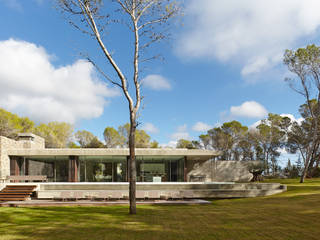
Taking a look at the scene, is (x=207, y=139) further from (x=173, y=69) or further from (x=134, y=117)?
(x=134, y=117)

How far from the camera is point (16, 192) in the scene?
55.0ft

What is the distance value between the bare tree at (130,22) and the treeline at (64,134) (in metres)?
32.4

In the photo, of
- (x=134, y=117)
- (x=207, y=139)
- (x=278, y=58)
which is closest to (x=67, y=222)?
(x=134, y=117)

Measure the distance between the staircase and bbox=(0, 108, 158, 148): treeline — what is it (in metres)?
23.1

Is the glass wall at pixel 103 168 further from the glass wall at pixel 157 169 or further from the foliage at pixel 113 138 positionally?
the foliage at pixel 113 138

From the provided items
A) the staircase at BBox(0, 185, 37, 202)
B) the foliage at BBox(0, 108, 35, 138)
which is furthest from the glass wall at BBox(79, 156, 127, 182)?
the foliage at BBox(0, 108, 35, 138)

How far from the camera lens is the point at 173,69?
34906mm

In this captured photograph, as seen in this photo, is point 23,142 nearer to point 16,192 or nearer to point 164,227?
point 16,192

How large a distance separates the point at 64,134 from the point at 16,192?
104ft

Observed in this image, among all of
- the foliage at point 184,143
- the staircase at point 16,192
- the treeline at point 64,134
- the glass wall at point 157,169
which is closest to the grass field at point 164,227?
the staircase at point 16,192

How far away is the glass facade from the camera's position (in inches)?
883

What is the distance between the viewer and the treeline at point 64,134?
37938 millimetres

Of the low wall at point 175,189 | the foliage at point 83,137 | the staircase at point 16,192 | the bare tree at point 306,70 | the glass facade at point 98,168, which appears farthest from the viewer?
the foliage at point 83,137

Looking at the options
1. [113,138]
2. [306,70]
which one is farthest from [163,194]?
[113,138]
